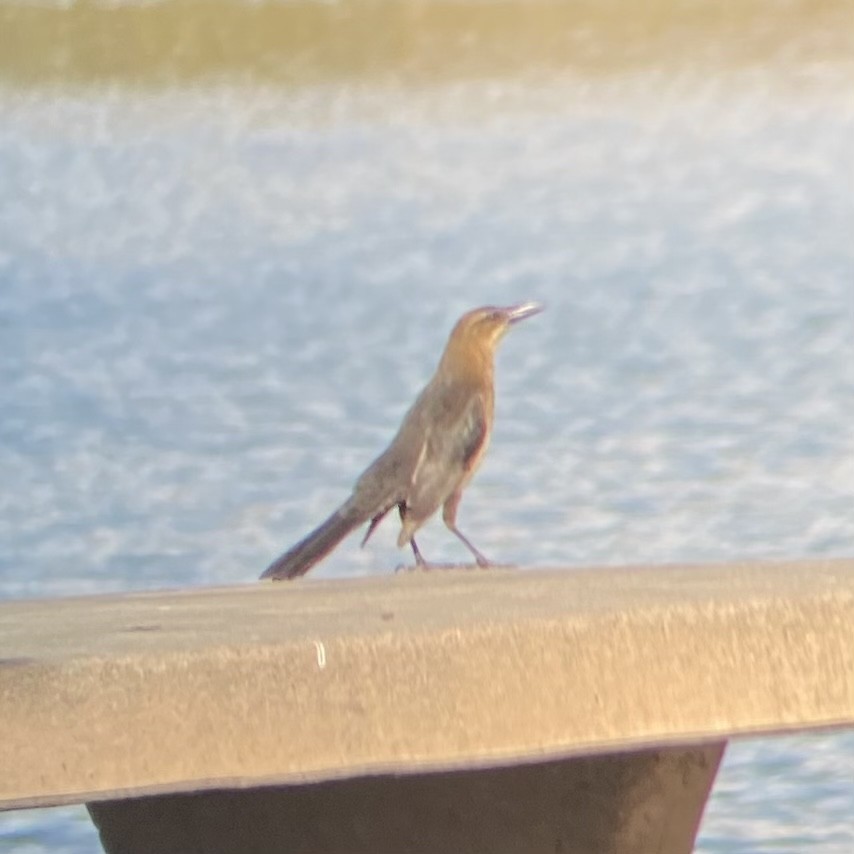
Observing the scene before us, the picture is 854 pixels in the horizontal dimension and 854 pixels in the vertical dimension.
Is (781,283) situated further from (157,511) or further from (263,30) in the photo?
(263,30)

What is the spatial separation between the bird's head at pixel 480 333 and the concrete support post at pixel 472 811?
236cm

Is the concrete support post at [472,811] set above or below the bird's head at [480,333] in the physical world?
below

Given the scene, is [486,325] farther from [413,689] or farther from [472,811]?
[413,689]

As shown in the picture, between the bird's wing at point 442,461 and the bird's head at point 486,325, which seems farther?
the bird's head at point 486,325

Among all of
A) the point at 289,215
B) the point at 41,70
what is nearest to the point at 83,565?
the point at 289,215

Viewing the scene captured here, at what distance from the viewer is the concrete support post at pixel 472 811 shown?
10.8ft

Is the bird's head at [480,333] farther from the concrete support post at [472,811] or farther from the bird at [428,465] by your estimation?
the concrete support post at [472,811]

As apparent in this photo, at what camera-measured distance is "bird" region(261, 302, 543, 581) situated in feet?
16.6

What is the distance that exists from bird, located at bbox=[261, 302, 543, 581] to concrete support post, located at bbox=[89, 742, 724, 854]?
1457mm

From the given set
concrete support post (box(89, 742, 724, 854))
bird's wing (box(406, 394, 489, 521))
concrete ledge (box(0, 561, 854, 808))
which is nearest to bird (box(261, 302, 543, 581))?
bird's wing (box(406, 394, 489, 521))

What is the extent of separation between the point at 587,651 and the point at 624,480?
582 centimetres

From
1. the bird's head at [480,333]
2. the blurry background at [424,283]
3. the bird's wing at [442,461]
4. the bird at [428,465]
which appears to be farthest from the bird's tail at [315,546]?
the blurry background at [424,283]

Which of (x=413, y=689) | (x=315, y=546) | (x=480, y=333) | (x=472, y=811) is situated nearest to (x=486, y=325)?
(x=480, y=333)

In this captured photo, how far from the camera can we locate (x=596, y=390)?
9.95 m
